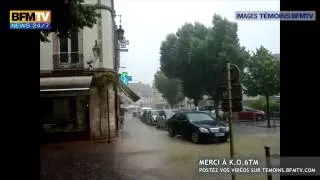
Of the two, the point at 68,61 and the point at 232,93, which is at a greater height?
the point at 68,61

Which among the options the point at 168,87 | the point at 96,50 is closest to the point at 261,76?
the point at 96,50

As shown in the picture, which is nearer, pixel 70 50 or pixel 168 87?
pixel 70 50

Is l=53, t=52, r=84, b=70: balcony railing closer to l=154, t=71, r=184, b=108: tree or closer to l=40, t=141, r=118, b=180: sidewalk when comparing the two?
l=40, t=141, r=118, b=180: sidewalk

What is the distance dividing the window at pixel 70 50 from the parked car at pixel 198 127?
5.17 m

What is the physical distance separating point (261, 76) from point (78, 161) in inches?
370

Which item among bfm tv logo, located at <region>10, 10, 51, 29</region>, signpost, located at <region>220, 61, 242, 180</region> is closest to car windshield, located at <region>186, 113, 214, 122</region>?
signpost, located at <region>220, 61, 242, 180</region>

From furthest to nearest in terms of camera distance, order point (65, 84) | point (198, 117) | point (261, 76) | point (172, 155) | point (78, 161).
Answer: point (261, 76) < point (65, 84) < point (198, 117) < point (78, 161) < point (172, 155)

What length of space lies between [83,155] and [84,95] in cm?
504

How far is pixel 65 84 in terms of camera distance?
53.7 ft

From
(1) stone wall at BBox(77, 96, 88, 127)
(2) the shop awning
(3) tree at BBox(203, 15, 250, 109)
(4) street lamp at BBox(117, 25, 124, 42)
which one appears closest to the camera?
(3) tree at BBox(203, 15, 250, 109)

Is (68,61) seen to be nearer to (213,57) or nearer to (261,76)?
(213,57)

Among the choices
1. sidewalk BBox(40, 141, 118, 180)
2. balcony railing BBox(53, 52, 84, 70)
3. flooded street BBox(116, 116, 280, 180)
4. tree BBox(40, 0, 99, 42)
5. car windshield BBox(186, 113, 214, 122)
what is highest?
tree BBox(40, 0, 99, 42)

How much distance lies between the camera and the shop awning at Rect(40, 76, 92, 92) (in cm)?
1606

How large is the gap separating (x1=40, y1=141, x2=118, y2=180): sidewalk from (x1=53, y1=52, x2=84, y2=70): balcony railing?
131 inches
